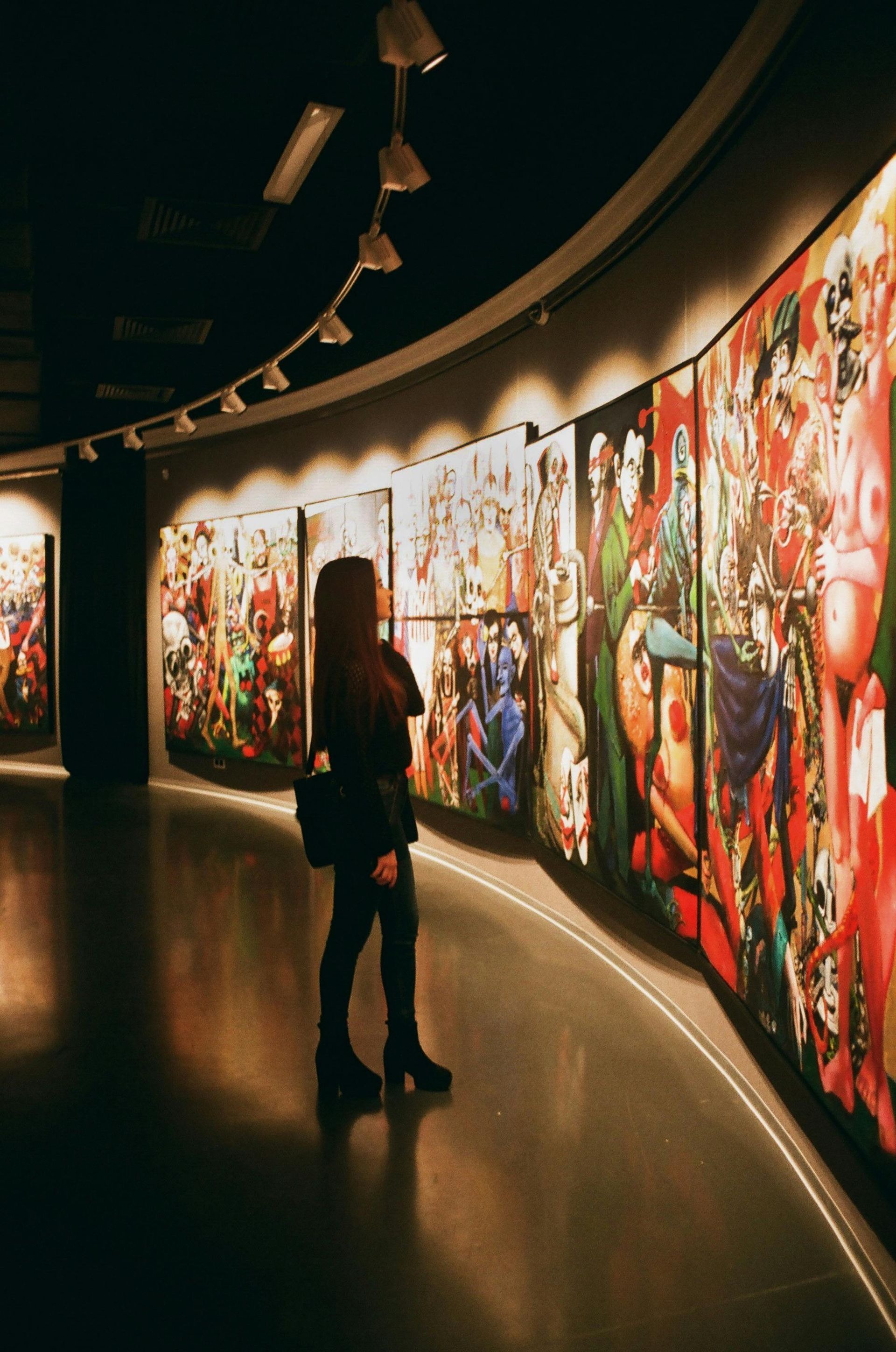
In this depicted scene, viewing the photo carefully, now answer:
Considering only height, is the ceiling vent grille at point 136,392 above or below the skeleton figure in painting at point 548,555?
above

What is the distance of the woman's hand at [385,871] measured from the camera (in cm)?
351

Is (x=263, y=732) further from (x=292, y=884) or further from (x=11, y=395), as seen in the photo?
(x=11, y=395)

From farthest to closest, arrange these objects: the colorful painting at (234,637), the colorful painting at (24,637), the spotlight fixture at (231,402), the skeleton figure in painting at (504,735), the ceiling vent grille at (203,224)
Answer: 1. the colorful painting at (24,637)
2. the colorful painting at (234,637)
3. the spotlight fixture at (231,402)
4. the skeleton figure in painting at (504,735)
5. the ceiling vent grille at (203,224)

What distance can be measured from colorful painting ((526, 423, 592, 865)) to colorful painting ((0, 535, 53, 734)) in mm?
8693

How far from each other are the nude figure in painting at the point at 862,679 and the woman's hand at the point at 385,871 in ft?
4.88

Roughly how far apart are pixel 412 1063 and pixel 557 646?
243 centimetres

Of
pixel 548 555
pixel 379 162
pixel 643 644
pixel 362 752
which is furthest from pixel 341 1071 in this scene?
pixel 379 162

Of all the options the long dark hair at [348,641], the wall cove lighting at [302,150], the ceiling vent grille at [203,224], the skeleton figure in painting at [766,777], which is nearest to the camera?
the skeleton figure in painting at [766,777]

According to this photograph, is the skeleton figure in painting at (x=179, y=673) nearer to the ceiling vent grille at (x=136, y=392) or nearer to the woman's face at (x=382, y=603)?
the ceiling vent grille at (x=136, y=392)

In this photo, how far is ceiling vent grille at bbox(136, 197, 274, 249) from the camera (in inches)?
244

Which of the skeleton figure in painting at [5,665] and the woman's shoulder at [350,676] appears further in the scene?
the skeleton figure in painting at [5,665]

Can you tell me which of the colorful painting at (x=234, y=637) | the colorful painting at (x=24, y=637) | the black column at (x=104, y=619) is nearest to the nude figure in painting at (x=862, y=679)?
the colorful painting at (x=234, y=637)

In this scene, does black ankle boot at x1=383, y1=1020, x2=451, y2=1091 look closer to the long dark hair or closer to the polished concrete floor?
the polished concrete floor

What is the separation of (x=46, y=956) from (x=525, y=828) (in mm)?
2743
